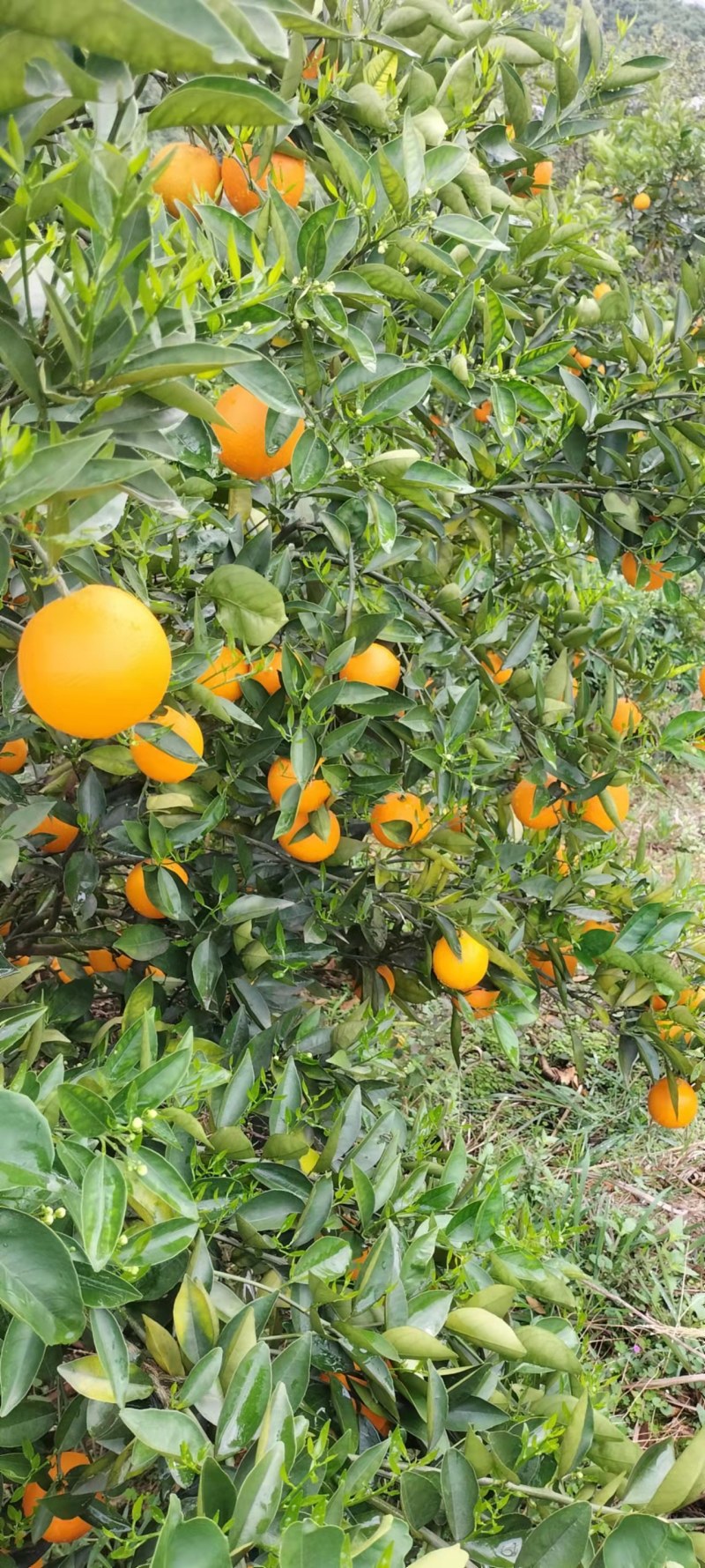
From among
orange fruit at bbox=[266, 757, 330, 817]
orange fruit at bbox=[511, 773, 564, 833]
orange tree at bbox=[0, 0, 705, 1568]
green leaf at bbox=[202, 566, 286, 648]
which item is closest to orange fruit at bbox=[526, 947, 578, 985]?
orange tree at bbox=[0, 0, 705, 1568]

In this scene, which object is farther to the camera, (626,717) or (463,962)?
(626,717)

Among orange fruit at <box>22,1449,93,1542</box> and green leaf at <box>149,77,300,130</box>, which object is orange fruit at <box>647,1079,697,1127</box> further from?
green leaf at <box>149,77,300,130</box>

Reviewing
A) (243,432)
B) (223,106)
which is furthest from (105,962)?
(223,106)

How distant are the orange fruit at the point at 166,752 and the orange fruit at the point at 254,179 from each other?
491mm

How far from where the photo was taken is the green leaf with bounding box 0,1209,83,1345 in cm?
55

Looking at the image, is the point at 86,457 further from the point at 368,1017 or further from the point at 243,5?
the point at 368,1017

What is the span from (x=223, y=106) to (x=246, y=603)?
48cm

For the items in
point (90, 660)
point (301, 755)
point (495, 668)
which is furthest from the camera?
point (495, 668)

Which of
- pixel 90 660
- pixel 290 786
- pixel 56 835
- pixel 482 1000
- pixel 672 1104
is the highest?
pixel 90 660

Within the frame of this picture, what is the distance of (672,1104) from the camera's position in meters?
1.52

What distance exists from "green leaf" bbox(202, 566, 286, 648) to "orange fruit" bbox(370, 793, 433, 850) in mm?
448

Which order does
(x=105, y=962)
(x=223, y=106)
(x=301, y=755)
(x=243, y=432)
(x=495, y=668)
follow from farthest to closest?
(x=495, y=668) < (x=105, y=962) < (x=301, y=755) < (x=243, y=432) < (x=223, y=106)

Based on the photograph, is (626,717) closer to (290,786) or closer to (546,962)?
(546,962)

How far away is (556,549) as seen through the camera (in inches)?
58.5
